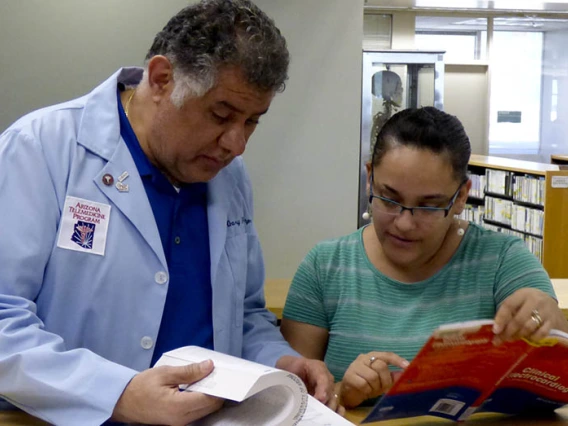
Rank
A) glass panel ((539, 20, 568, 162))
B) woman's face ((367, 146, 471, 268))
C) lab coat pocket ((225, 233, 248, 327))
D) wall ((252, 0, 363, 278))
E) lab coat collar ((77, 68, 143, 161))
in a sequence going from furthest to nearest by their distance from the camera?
1. glass panel ((539, 20, 568, 162))
2. wall ((252, 0, 363, 278))
3. woman's face ((367, 146, 471, 268))
4. lab coat pocket ((225, 233, 248, 327))
5. lab coat collar ((77, 68, 143, 161))

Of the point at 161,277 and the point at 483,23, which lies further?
the point at 483,23

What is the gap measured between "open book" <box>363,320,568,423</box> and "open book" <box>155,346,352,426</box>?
146 millimetres

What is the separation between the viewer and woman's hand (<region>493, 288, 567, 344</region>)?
4.41 feet

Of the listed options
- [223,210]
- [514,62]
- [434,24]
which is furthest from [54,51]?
[514,62]

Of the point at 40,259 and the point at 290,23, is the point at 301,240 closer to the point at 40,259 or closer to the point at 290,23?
the point at 290,23

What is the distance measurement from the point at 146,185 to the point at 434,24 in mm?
12054

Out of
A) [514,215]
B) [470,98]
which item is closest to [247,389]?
[514,215]

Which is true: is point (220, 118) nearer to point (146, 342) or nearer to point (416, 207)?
point (146, 342)

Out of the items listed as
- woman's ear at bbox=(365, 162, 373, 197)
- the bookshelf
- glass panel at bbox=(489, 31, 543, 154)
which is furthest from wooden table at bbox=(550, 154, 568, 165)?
woman's ear at bbox=(365, 162, 373, 197)

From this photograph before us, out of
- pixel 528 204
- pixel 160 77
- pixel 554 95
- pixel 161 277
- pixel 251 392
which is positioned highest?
pixel 554 95

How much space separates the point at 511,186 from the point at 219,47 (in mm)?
7123

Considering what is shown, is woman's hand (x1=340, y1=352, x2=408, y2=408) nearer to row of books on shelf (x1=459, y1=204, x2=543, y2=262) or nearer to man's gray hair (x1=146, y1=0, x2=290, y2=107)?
man's gray hair (x1=146, y1=0, x2=290, y2=107)

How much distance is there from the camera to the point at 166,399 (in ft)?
4.17

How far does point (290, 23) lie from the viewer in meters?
4.24
